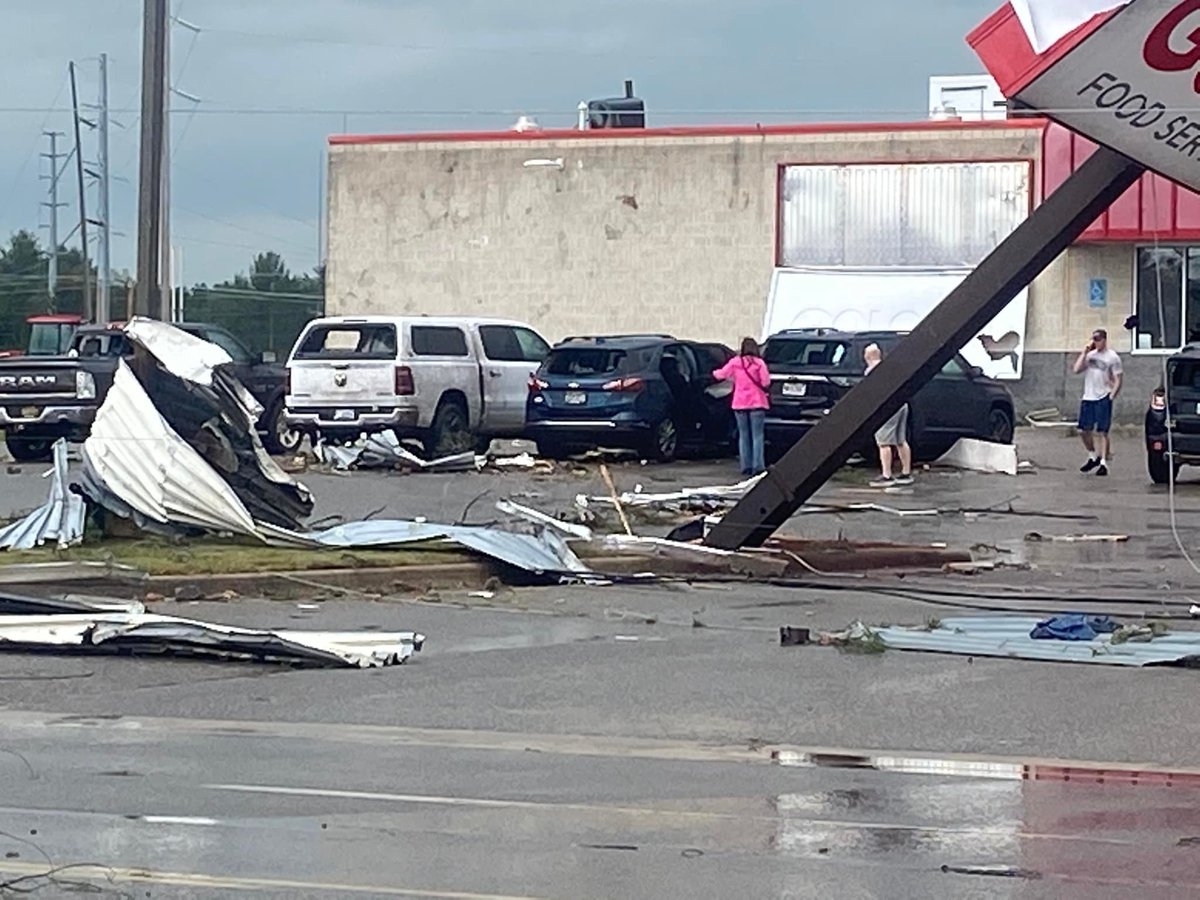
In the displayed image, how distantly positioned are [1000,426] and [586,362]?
609 centimetres

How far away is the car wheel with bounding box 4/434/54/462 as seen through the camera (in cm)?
2909

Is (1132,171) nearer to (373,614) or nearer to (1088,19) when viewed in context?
(1088,19)

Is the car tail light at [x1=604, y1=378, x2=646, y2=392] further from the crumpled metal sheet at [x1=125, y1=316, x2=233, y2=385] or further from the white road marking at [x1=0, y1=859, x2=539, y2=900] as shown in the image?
the white road marking at [x1=0, y1=859, x2=539, y2=900]

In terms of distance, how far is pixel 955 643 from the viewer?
41.2ft

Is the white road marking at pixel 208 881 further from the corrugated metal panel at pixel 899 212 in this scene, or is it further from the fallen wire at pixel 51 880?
the corrugated metal panel at pixel 899 212

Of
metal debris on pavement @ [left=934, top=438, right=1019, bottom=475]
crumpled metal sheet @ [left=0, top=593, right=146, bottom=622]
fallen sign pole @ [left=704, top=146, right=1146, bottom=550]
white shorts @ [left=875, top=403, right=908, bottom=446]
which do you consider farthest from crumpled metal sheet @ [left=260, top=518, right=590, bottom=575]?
metal debris on pavement @ [left=934, top=438, right=1019, bottom=475]

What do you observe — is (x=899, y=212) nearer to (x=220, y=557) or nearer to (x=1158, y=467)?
(x=1158, y=467)

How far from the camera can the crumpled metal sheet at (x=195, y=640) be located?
38.7ft

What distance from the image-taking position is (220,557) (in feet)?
50.4

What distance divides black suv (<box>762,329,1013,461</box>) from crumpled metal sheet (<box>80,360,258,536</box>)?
38.6 feet

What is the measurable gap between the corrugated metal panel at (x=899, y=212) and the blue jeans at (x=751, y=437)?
49.0 feet

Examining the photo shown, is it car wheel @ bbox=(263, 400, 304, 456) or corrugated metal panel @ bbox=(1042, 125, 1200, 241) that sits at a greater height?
corrugated metal panel @ bbox=(1042, 125, 1200, 241)

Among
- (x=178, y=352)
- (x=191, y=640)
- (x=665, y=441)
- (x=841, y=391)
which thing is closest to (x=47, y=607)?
(x=191, y=640)

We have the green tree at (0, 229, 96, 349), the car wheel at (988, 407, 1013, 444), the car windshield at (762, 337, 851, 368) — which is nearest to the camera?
the car windshield at (762, 337, 851, 368)
